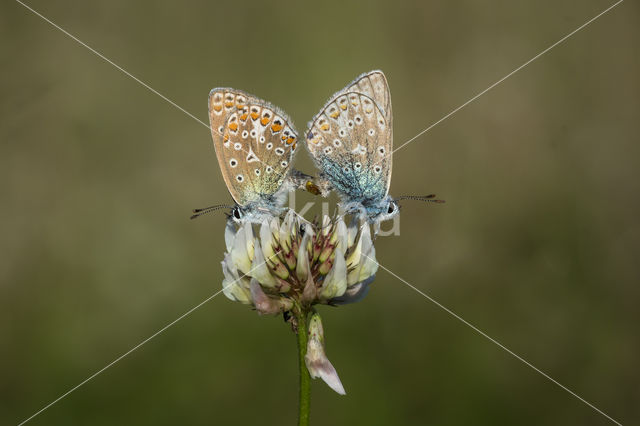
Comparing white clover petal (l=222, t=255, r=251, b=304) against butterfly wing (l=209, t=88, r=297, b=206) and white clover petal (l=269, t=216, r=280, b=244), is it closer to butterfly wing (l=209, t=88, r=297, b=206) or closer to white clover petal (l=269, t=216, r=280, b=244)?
white clover petal (l=269, t=216, r=280, b=244)

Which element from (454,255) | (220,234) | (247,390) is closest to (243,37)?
(220,234)

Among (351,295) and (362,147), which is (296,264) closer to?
(351,295)

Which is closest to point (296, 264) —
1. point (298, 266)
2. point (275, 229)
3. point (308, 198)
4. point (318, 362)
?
point (298, 266)

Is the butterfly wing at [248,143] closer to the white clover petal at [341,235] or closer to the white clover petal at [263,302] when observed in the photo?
the white clover petal at [341,235]

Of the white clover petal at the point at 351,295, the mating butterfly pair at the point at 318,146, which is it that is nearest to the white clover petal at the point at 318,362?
the white clover petal at the point at 351,295

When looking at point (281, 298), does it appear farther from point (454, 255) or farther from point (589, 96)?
point (589, 96)

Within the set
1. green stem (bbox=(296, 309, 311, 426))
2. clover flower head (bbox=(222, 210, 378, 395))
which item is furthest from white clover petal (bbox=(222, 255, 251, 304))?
green stem (bbox=(296, 309, 311, 426))
